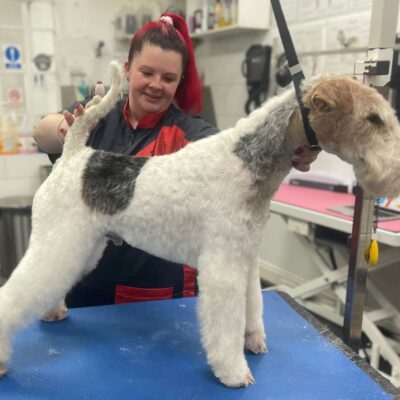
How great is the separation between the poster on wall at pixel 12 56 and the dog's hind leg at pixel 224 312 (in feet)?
8.81

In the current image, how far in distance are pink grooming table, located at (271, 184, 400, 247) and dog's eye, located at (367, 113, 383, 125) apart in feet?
2.38

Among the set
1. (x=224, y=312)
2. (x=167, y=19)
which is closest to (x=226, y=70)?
(x=167, y=19)

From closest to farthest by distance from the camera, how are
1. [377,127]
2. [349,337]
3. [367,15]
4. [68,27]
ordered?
[377,127] → [349,337] → [367,15] → [68,27]

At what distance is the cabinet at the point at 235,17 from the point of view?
2809 mm

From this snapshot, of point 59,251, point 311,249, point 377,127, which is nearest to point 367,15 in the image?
point 311,249

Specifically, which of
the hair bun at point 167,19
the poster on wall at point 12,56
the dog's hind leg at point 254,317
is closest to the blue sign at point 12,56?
the poster on wall at point 12,56

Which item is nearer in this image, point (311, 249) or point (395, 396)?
point (395, 396)

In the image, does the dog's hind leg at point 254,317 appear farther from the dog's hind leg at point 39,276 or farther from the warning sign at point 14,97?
the warning sign at point 14,97

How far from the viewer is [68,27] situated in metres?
3.23

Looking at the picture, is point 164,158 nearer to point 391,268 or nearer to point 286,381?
point 286,381

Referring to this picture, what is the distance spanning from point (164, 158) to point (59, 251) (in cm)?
31

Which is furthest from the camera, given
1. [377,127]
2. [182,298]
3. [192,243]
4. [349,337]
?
[182,298]

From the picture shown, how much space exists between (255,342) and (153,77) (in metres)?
0.77

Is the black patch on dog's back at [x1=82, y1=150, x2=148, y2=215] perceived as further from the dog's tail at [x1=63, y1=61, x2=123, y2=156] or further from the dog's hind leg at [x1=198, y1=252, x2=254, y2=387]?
the dog's hind leg at [x1=198, y1=252, x2=254, y2=387]
